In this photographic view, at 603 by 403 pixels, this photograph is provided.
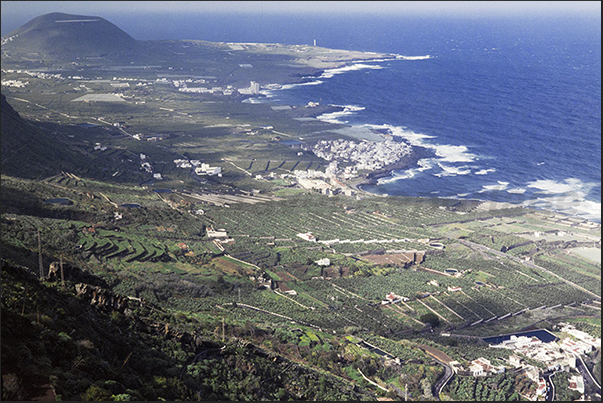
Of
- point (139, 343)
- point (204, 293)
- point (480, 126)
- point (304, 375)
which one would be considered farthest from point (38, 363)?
point (480, 126)

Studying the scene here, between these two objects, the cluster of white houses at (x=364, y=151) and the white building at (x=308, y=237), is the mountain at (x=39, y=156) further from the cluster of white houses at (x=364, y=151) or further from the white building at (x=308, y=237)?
the cluster of white houses at (x=364, y=151)

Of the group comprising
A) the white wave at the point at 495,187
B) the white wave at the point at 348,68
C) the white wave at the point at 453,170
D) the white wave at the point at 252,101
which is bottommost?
the white wave at the point at 495,187

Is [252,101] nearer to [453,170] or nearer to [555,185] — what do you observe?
[453,170]

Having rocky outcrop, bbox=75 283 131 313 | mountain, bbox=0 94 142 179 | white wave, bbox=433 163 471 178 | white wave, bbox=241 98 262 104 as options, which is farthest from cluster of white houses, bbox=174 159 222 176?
rocky outcrop, bbox=75 283 131 313

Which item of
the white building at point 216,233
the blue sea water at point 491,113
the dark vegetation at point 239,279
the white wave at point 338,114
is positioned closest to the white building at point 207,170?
the dark vegetation at point 239,279

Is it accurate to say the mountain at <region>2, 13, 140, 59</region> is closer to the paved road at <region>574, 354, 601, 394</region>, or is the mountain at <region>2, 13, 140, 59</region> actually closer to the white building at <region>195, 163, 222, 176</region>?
the white building at <region>195, 163, 222, 176</region>

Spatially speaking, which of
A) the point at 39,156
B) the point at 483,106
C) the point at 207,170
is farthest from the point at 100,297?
the point at 483,106
